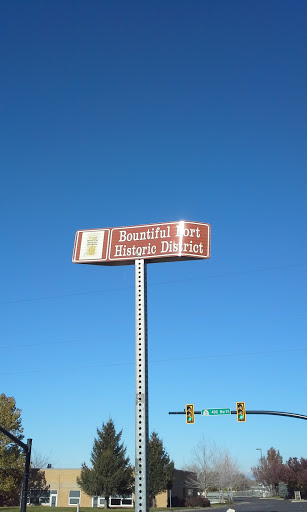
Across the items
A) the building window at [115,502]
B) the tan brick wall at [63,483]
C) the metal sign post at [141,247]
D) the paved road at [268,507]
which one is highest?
the metal sign post at [141,247]

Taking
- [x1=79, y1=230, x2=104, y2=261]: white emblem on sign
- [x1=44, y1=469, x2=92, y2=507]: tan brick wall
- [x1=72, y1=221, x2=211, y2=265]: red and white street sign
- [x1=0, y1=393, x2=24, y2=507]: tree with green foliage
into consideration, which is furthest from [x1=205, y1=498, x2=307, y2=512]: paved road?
[x1=79, y1=230, x2=104, y2=261]: white emblem on sign

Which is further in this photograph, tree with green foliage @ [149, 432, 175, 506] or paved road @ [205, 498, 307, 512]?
tree with green foliage @ [149, 432, 175, 506]

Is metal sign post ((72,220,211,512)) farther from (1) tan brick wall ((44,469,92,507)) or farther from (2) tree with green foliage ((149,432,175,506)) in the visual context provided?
(1) tan brick wall ((44,469,92,507))

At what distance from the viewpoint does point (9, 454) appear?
45.7m

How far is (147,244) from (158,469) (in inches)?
1988

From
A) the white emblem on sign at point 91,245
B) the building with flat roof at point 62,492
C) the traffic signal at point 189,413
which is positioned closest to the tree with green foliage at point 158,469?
the building with flat roof at point 62,492

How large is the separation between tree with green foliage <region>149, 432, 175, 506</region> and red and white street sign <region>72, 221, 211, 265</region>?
47.8 meters

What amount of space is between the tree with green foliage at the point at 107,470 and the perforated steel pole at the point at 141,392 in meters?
43.9

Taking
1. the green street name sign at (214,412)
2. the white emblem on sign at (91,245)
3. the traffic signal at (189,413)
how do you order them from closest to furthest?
the white emblem on sign at (91,245) < the green street name sign at (214,412) < the traffic signal at (189,413)

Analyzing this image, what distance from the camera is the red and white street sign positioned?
8062 millimetres

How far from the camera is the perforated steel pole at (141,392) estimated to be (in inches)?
260

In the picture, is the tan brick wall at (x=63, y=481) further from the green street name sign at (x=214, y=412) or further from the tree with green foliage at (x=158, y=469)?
the green street name sign at (x=214, y=412)

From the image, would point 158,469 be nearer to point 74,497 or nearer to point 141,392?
point 74,497

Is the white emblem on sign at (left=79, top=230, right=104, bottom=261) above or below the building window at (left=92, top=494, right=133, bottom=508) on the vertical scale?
above
